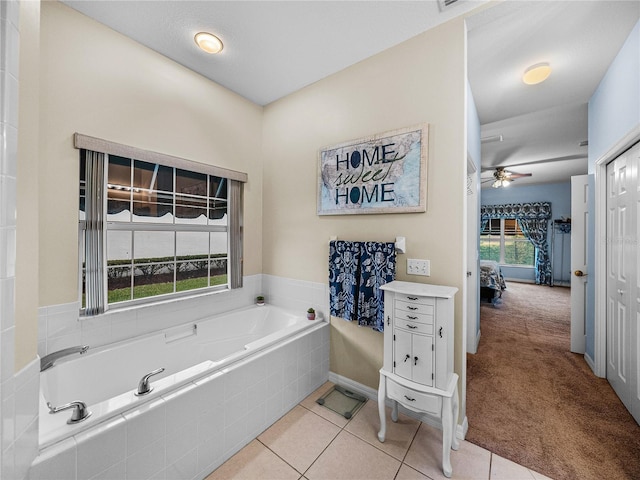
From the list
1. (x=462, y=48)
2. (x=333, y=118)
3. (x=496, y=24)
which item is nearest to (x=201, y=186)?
(x=333, y=118)

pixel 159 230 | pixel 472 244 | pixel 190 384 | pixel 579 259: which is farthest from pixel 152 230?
pixel 579 259

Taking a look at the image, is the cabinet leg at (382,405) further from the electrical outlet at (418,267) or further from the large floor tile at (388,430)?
the electrical outlet at (418,267)

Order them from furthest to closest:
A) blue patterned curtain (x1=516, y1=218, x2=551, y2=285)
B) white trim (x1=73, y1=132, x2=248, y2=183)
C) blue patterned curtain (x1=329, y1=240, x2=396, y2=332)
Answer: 1. blue patterned curtain (x1=516, y1=218, x2=551, y2=285)
2. blue patterned curtain (x1=329, y1=240, x2=396, y2=332)
3. white trim (x1=73, y1=132, x2=248, y2=183)

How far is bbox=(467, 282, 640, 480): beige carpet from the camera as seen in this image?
1560 mm

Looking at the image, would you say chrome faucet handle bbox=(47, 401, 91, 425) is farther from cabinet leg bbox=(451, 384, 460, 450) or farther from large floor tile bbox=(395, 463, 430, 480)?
cabinet leg bbox=(451, 384, 460, 450)

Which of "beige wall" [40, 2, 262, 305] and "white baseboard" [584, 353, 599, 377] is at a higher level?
"beige wall" [40, 2, 262, 305]

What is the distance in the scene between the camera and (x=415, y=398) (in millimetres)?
1573

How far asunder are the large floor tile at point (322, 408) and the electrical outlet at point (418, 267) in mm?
1175

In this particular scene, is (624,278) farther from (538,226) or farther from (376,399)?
(538,226)

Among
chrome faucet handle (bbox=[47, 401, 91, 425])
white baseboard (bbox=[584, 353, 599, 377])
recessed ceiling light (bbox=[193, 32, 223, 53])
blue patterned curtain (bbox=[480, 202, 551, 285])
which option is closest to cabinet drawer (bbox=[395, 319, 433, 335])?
chrome faucet handle (bbox=[47, 401, 91, 425])

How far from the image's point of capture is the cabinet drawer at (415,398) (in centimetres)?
151

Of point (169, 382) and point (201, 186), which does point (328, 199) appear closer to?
point (201, 186)

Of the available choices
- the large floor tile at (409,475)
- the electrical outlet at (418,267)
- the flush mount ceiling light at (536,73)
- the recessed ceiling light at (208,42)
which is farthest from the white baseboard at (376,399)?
the recessed ceiling light at (208,42)

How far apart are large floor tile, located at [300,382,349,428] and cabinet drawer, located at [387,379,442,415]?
488 millimetres
